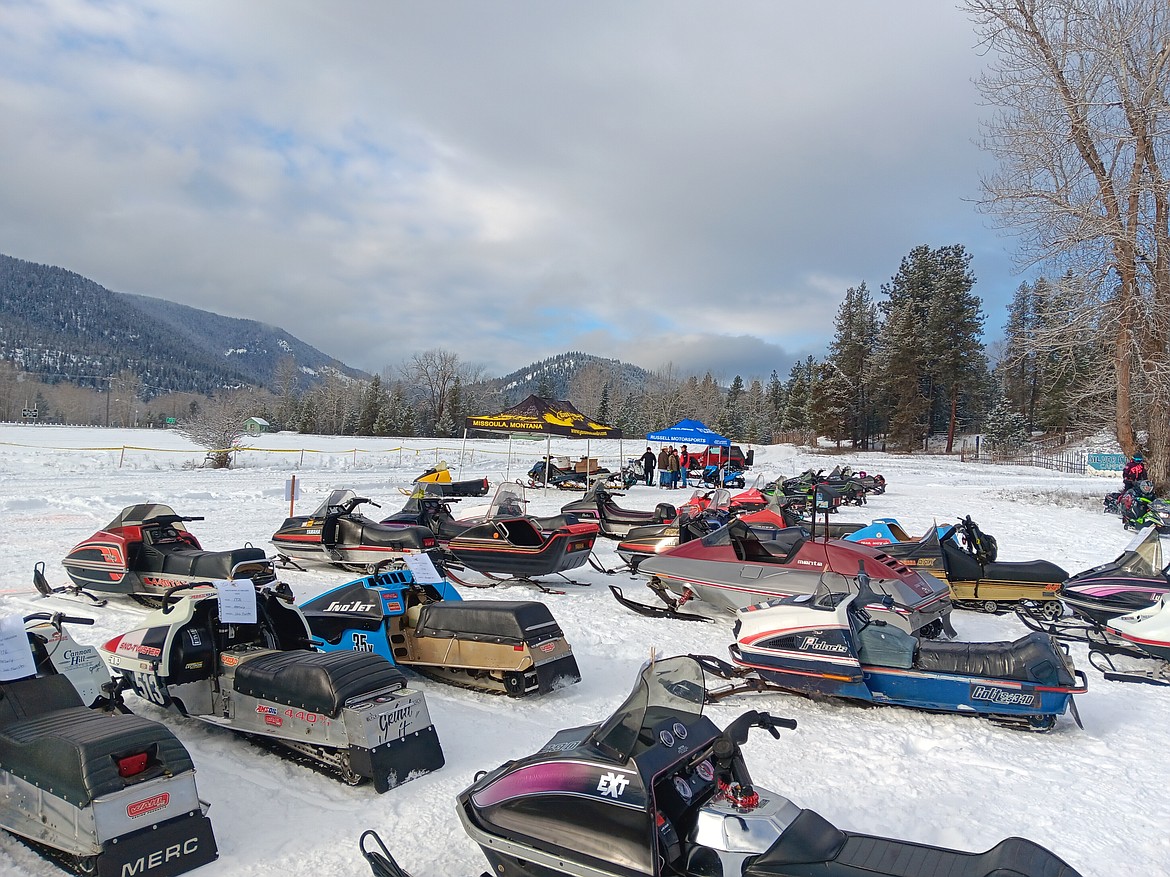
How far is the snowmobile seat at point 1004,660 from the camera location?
16.1 ft

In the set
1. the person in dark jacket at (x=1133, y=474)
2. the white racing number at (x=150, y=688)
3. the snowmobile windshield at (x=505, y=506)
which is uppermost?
the person in dark jacket at (x=1133, y=474)

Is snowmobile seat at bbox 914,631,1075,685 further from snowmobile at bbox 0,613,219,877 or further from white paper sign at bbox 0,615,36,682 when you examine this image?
white paper sign at bbox 0,615,36,682

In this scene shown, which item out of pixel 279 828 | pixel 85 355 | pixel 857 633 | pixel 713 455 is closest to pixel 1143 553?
pixel 857 633

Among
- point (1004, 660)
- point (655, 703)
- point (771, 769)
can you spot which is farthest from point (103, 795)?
point (1004, 660)

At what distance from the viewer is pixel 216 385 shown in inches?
7077

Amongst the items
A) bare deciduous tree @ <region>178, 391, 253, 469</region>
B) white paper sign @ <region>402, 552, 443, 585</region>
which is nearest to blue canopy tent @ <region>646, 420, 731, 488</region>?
bare deciduous tree @ <region>178, 391, 253, 469</region>

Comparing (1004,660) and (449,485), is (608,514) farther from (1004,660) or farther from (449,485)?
(1004,660)

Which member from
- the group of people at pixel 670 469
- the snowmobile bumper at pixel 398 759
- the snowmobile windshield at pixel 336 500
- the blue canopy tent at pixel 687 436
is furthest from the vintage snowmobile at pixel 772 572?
the group of people at pixel 670 469

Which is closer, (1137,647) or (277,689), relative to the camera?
(277,689)

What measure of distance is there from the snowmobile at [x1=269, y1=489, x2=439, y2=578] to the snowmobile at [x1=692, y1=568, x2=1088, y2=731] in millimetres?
5437

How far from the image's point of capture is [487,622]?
5.58m

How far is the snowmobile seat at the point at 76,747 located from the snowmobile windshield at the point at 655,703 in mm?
1983

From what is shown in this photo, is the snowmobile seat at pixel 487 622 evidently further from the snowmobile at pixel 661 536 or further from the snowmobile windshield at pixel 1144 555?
the snowmobile windshield at pixel 1144 555

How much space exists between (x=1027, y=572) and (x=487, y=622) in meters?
6.53
